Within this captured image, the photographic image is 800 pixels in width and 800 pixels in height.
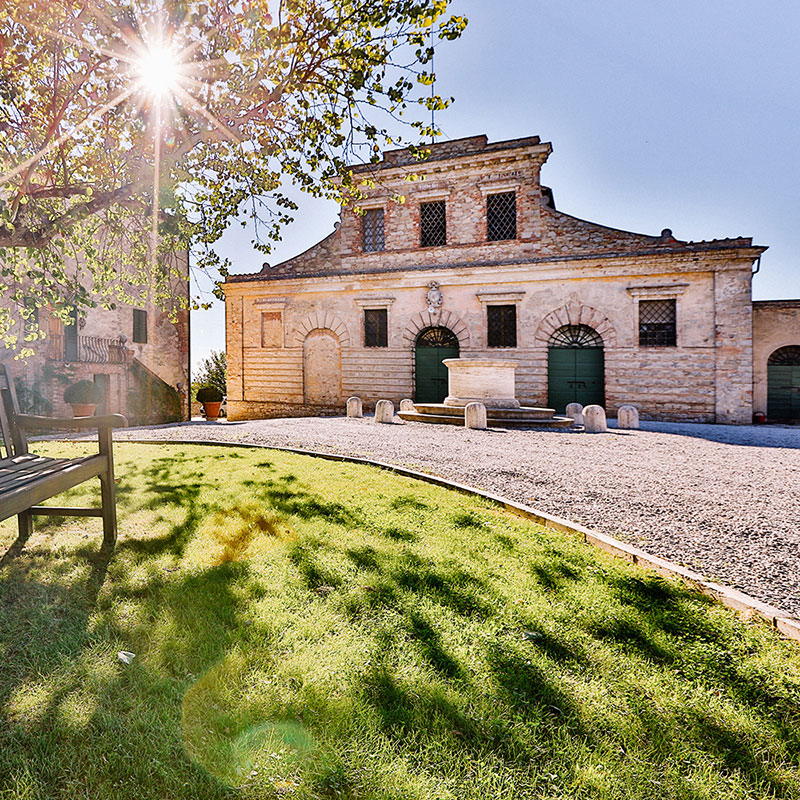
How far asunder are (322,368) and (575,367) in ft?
35.1

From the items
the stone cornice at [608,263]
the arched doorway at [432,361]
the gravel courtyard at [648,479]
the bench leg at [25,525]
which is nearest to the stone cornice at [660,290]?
the stone cornice at [608,263]

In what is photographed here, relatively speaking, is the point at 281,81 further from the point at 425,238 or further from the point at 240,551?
the point at 425,238

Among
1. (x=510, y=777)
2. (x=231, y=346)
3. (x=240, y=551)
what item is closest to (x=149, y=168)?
(x=240, y=551)

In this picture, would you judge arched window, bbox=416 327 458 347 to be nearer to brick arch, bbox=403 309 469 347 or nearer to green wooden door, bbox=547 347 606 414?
brick arch, bbox=403 309 469 347

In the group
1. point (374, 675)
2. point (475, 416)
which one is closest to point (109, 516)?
point (374, 675)

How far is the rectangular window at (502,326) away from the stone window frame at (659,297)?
4251 millimetres

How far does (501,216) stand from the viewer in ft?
59.0

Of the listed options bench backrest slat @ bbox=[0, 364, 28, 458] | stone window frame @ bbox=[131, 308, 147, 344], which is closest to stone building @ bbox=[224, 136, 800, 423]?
stone window frame @ bbox=[131, 308, 147, 344]

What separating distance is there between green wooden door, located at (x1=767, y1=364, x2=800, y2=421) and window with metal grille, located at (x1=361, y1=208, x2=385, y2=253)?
650 inches

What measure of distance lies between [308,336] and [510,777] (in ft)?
63.9

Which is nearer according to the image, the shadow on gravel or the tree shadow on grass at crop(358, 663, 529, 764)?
the tree shadow on grass at crop(358, 663, 529, 764)

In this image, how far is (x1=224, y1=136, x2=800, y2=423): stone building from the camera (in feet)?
50.4

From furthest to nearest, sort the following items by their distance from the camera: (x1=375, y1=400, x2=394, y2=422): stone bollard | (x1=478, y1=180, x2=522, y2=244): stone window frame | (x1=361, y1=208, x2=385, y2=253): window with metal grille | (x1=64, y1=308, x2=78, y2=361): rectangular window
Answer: (x1=361, y1=208, x2=385, y2=253): window with metal grille
(x1=64, y1=308, x2=78, y2=361): rectangular window
(x1=478, y1=180, x2=522, y2=244): stone window frame
(x1=375, y1=400, x2=394, y2=422): stone bollard

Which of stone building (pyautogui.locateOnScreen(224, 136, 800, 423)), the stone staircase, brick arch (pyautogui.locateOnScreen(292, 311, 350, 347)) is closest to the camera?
the stone staircase
